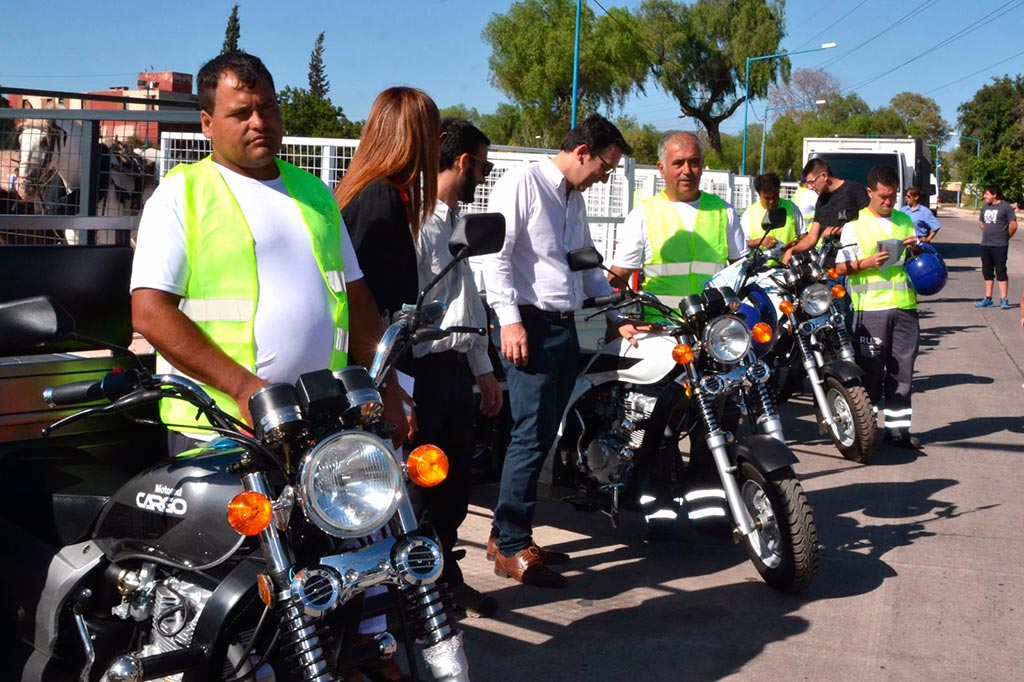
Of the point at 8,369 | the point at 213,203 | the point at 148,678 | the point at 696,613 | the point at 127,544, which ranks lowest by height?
the point at 696,613

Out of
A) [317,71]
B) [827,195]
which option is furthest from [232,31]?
[827,195]

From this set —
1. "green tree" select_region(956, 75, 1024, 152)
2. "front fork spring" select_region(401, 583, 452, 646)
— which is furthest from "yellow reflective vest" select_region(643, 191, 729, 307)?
"green tree" select_region(956, 75, 1024, 152)

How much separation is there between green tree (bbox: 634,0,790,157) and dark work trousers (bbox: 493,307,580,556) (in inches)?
2090

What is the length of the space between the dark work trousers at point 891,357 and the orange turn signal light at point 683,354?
350 centimetres

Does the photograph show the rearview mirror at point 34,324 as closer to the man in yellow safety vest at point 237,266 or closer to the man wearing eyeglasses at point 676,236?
the man in yellow safety vest at point 237,266

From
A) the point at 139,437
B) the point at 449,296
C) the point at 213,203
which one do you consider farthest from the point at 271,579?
the point at 449,296

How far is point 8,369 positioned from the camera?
11.7 ft

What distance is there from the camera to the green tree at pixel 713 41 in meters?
56.5

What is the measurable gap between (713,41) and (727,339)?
55419 millimetres

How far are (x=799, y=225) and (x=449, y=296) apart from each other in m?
6.72

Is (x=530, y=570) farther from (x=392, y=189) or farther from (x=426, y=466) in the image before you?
(x=426, y=466)

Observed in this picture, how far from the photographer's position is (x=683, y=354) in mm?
4820

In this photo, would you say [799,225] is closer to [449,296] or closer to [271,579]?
[449,296]

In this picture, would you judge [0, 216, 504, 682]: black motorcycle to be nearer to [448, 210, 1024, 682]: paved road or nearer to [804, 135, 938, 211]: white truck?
[448, 210, 1024, 682]: paved road
